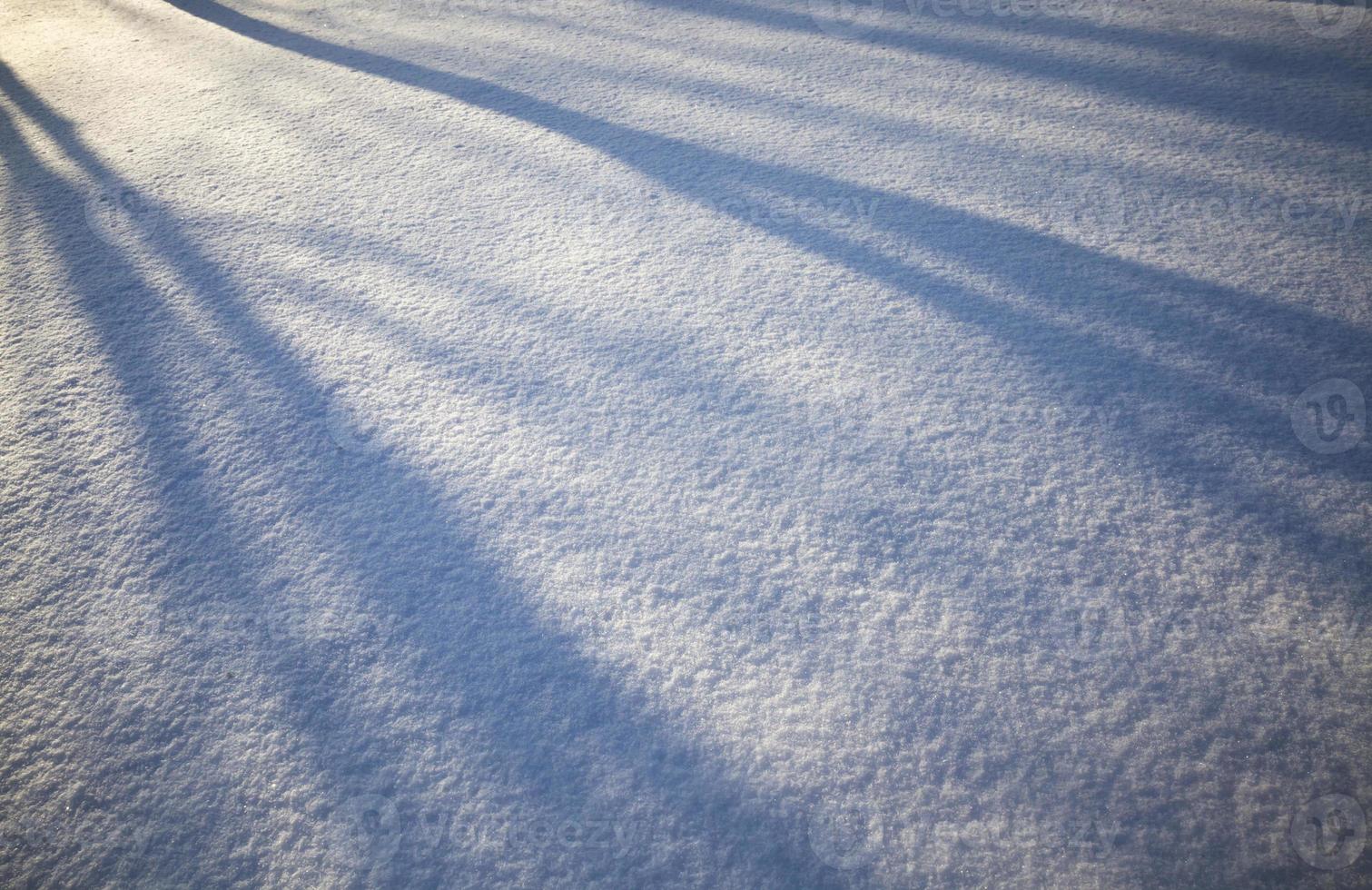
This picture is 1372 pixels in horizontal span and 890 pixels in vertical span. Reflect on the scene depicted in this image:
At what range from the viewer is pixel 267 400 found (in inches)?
99.0

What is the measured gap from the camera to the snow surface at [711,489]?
1578 millimetres

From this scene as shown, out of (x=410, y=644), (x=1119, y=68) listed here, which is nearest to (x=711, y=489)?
(x=410, y=644)

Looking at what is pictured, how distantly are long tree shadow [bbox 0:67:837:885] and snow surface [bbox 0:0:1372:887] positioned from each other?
1 centimetres

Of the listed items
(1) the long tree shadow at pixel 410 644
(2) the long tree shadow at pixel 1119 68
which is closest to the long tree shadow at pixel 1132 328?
(2) the long tree shadow at pixel 1119 68

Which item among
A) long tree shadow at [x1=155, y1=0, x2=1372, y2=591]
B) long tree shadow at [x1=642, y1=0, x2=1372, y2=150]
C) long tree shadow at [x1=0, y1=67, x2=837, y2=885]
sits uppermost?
long tree shadow at [x1=642, y1=0, x2=1372, y2=150]

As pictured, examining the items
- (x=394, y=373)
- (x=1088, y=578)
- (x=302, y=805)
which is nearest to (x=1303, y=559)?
(x=1088, y=578)

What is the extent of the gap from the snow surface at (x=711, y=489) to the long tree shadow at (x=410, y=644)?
0.04ft

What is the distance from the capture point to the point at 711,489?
7.16ft

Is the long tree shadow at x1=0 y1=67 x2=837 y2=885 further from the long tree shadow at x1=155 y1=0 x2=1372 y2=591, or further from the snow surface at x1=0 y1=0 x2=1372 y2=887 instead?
the long tree shadow at x1=155 y1=0 x2=1372 y2=591

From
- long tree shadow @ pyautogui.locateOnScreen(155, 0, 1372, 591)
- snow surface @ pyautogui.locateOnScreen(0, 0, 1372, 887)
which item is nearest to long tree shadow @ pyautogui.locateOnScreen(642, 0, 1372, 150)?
snow surface @ pyautogui.locateOnScreen(0, 0, 1372, 887)

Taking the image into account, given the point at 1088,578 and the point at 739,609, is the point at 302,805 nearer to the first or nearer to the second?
the point at 739,609

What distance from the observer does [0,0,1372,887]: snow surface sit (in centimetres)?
158

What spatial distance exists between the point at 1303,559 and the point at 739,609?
154cm

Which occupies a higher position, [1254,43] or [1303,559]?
[1254,43]
